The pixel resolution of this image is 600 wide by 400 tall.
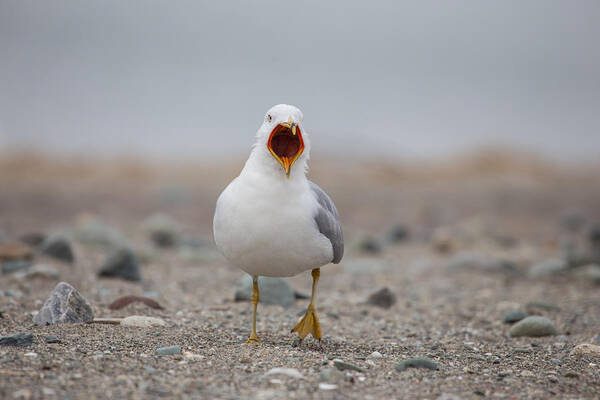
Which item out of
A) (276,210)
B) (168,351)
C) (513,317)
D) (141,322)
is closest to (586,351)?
(513,317)

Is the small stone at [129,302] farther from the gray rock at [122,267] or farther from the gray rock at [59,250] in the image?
the gray rock at [59,250]

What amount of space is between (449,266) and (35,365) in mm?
8403

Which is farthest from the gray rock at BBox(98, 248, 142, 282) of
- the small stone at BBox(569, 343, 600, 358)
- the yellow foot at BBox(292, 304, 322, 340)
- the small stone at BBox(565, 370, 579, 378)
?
the small stone at BBox(565, 370, 579, 378)

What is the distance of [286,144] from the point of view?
5031 mm

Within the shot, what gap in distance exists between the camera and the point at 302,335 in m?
5.54

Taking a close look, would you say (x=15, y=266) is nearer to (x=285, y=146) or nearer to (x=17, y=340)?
(x=17, y=340)

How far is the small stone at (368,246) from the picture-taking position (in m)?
12.8

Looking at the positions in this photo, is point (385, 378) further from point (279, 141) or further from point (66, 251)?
point (66, 251)

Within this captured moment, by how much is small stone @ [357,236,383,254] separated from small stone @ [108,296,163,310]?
6.61 metres

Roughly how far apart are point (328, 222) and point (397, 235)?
10.3m

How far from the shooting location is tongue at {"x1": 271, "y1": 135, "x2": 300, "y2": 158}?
500 centimetres

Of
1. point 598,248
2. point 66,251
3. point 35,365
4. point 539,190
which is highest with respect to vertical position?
point 539,190

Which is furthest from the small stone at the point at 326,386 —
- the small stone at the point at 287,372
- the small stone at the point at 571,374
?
the small stone at the point at 571,374

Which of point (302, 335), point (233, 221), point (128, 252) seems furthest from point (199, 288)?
point (233, 221)
